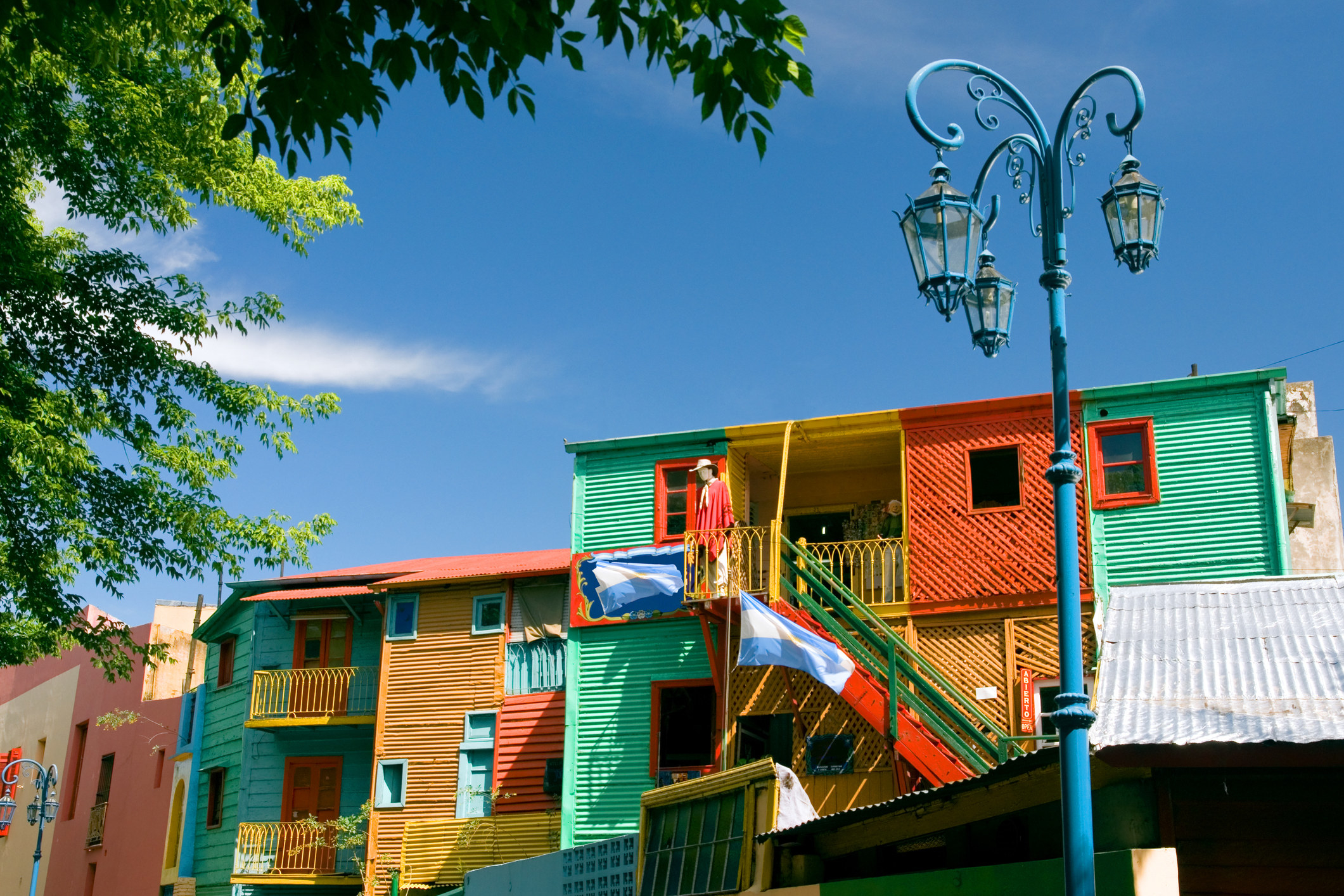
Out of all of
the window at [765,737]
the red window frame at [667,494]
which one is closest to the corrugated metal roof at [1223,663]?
the window at [765,737]

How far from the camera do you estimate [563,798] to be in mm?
21719

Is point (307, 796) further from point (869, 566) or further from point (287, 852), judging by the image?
point (869, 566)

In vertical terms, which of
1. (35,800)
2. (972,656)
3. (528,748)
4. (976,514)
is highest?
(976,514)

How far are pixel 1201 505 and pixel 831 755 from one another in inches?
251

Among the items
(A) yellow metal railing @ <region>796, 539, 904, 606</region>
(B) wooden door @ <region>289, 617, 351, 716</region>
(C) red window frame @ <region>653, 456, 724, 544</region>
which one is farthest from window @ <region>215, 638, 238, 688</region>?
(A) yellow metal railing @ <region>796, 539, 904, 606</region>

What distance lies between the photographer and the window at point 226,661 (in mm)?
30763

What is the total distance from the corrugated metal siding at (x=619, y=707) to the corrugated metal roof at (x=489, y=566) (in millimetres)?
2953

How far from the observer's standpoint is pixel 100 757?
36.3 metres

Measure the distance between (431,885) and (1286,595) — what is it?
17.2m

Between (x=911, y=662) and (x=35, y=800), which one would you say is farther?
(x=35, y=800)

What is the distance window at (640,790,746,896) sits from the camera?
44.9ft

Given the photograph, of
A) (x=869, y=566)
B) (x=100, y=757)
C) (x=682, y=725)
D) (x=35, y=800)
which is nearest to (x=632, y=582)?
(x=682, y=725)

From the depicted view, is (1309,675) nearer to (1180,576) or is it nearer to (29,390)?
(1180,576)

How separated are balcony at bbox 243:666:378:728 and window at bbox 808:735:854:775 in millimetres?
10637
